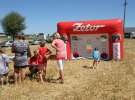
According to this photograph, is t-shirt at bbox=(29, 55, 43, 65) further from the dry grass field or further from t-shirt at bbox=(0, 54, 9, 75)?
t-shirt at bbox=(0, 54, 9, 75)

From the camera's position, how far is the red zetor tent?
813 inches

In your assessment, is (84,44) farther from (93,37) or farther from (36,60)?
(36,60)

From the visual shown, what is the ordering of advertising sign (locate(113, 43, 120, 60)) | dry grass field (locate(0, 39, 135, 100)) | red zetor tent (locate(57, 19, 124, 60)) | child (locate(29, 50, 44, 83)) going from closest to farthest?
dry grass field (locate(0, 39, 135, 100)), child (locate(29, 50, 44, 83)), advertising sign (locate(113, 43, 120, 60)), red zetor tent (locate(57, 19, 124, 60))

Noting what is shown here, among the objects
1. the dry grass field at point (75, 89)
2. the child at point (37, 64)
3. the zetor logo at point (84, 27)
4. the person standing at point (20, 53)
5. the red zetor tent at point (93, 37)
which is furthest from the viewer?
the zetor logo at point (84, 27)

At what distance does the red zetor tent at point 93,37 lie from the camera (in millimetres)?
20641

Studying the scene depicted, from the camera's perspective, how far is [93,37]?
22.3 meters

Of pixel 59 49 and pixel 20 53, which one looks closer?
pixel 20 53

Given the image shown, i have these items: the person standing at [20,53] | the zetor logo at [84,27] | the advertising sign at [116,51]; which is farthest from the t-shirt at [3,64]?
the zetor logo at [84,27]

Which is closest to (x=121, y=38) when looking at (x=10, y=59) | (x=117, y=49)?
(x=117, y=49)

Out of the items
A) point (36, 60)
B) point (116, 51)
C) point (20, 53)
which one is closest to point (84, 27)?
point (116, 51)

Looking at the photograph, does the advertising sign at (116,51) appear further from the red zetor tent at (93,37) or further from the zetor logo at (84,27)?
the zetor logo at (84,27)

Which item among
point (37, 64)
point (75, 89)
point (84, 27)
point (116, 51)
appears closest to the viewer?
point (75, 89)

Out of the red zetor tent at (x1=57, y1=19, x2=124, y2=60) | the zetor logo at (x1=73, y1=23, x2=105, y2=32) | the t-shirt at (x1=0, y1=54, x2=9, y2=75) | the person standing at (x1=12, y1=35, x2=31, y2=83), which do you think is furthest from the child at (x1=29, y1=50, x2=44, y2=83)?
the zetor logo at (x1=73, y1=23, x2=105, y2=32)

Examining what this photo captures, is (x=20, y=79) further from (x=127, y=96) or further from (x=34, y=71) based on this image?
(x=127, y=96)
